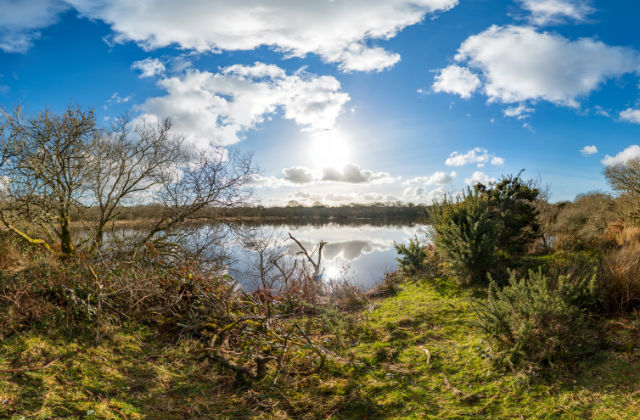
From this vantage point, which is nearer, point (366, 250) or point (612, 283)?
point (612, 283)

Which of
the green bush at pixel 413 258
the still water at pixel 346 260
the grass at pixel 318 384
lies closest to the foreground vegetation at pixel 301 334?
the grass at pixel 318 384

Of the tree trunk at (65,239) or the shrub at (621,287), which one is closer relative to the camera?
the shrub at (621,287)

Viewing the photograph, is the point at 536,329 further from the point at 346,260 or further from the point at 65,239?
the point at 346,260

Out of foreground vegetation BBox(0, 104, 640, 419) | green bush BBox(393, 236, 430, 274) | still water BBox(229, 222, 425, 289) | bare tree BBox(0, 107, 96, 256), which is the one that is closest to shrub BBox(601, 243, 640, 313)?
foreground vegetation BBox(0, 104, 640, 419)

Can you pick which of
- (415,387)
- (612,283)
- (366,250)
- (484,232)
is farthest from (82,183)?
(366,250)

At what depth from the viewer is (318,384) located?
4.52 m

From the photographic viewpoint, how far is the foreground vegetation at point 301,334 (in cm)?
393

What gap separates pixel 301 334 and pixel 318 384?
1.43 metres

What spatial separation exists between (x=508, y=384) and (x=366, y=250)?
1740 cm

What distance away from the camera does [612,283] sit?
17.5ft

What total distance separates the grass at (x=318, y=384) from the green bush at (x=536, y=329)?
0.63 ft

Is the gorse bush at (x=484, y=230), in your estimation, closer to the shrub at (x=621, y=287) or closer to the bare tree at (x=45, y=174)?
the shrub at (x=621, y=287)

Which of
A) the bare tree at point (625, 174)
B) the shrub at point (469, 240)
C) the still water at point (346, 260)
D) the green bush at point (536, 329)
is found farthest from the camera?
the bare tree at point (625, 174)

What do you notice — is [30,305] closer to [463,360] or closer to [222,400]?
[222,400]
